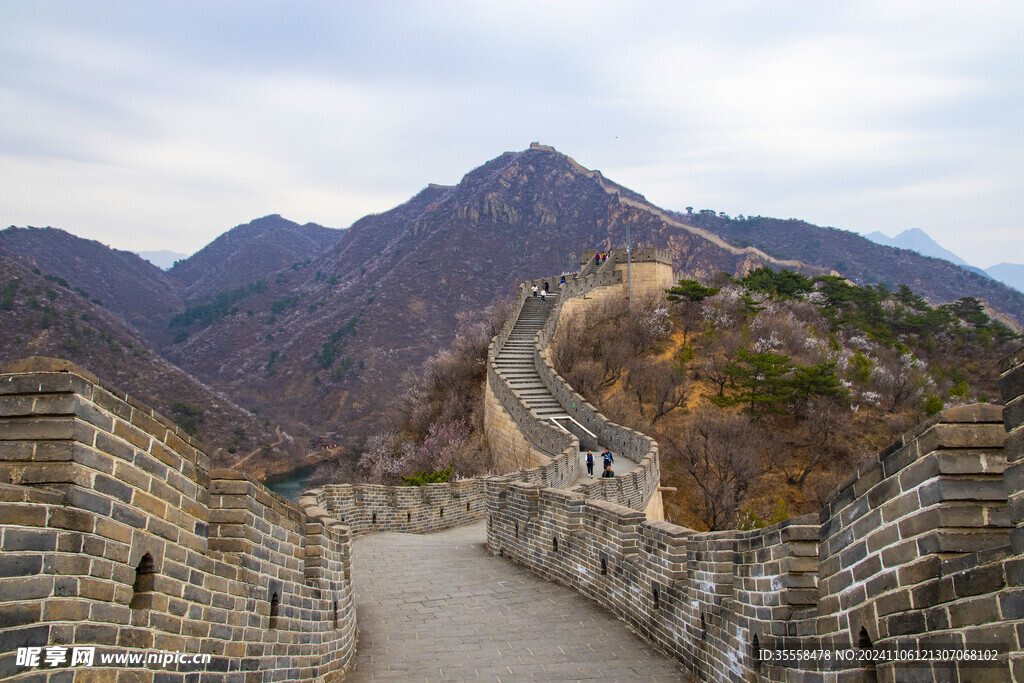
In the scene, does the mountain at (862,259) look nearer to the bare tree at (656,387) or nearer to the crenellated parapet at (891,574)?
the bare tree at (656,387)

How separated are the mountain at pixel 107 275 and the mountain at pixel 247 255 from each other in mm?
5736

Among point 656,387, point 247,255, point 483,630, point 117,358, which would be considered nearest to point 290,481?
point 117,358

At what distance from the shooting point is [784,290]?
1592 inches

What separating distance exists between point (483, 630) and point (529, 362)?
69.0 feet

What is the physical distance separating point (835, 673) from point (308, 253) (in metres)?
115

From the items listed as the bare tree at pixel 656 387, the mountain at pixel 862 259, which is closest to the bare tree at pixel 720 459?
the bare tree at pixel 656 387

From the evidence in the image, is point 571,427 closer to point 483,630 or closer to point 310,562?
point 483,630

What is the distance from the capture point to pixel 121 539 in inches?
120

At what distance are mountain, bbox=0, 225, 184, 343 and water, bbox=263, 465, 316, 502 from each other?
103 feet

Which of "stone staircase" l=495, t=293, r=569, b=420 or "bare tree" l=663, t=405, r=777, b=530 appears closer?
"bare tree" l=663, t=405, r=777, b=530

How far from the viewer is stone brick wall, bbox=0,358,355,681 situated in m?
2.60

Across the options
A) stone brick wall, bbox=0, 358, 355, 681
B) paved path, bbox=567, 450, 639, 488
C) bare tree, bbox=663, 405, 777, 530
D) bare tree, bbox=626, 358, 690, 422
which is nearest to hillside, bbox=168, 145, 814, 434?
bare tree, bbox=626, 358, 690, 422

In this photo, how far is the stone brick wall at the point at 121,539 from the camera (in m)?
2.60

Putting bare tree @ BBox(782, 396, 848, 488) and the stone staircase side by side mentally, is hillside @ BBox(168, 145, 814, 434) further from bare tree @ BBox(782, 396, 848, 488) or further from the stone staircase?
bare tree @ BBox(782, 396, 848, 488)
